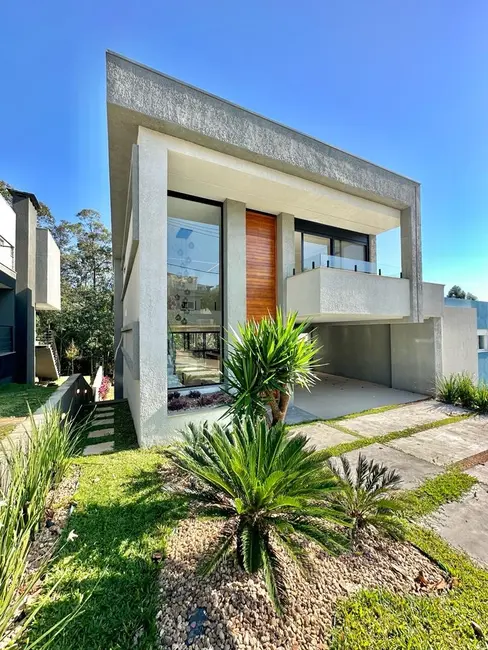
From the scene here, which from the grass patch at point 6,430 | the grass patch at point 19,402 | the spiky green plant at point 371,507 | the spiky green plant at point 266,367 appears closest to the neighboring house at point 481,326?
the spiky green plant at point 266,367

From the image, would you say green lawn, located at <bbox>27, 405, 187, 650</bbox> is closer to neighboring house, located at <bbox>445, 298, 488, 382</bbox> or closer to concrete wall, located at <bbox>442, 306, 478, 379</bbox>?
concrete wall, located at <bbox>442, 306, 478, 379</bbox>

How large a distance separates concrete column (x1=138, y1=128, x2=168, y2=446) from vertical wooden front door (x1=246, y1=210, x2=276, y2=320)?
11.3 ft

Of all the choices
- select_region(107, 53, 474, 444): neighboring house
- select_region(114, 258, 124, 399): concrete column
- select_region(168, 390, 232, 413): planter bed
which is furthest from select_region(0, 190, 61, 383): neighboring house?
select_region(168, 390, 232, 413): planter bed

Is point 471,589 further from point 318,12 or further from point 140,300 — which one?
point 318,12

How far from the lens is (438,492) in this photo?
3945mm

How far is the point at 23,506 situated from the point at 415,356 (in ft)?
39.4

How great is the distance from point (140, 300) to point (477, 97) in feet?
44.3

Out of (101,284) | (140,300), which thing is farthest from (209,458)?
(101,284)

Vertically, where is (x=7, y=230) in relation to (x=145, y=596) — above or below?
above

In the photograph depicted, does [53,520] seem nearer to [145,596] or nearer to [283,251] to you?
[145,596]

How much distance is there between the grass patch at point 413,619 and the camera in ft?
6.40

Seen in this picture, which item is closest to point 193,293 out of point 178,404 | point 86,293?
point 178,404

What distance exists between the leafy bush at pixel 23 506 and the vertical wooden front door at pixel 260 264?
6.14 m

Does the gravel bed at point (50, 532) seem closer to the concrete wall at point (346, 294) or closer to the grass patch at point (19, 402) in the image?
the grass patch at point (19, 402)
